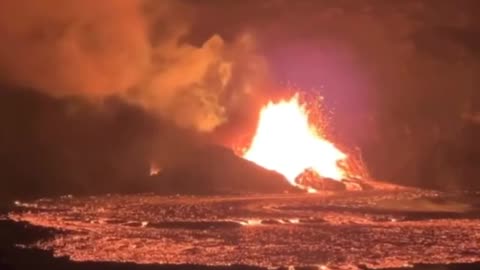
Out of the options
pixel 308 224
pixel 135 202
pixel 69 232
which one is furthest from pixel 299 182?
pixel 69 232

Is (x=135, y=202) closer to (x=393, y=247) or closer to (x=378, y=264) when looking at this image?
(x=393, y=247)

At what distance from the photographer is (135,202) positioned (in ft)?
365

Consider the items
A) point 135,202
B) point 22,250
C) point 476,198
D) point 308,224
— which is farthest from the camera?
point 476,198

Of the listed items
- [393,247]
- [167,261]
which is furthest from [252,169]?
[167,261]

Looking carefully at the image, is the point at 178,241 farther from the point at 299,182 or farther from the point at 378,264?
the point at 299,182

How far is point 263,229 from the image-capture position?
→ 259 feet

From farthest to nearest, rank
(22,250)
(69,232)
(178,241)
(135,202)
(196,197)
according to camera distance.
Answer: (196,197) < (135,202) < (69,232) < (178,241) < (22,250)

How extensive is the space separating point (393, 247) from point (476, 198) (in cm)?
6998

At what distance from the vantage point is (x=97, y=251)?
62.7 metres

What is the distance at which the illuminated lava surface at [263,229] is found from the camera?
6041 centimetres

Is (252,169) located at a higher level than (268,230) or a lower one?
higher

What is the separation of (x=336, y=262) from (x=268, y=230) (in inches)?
833

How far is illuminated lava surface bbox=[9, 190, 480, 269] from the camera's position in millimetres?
60412

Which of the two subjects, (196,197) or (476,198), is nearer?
(196,197)
